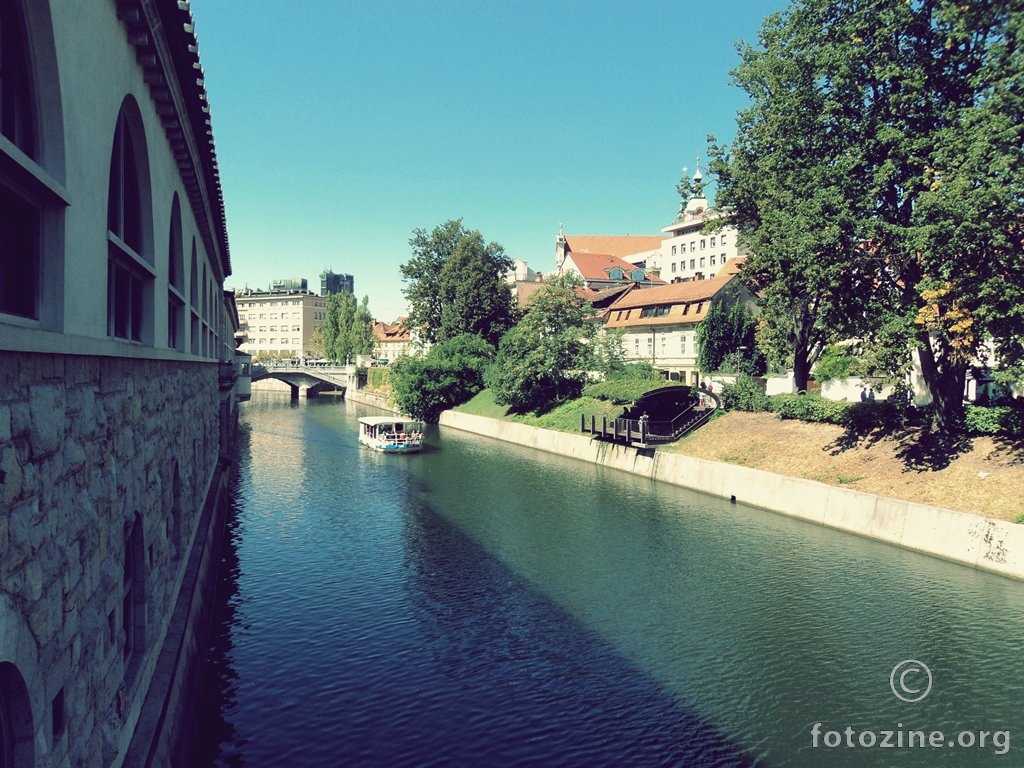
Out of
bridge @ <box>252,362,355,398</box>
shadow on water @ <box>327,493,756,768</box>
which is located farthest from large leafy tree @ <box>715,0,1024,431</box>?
bridge @ <box>252,362,355,398</box>

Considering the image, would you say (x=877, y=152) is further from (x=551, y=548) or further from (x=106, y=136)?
(x=106, y=136)

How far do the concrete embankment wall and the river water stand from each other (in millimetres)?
796

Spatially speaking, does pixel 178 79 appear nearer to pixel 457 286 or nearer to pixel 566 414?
pixel 566 414

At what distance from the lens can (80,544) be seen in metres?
6.68

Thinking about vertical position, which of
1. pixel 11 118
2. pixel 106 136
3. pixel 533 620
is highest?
pixel 106 136

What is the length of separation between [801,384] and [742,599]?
23988 mm

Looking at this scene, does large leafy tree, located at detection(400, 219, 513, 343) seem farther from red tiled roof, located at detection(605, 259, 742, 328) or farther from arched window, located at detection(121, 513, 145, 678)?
arched window, located at detection(121, 513, 145, 678)

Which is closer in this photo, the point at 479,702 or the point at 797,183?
the point at 479,702

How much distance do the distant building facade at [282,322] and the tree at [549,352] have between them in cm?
12634

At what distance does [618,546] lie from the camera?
91.8 ft

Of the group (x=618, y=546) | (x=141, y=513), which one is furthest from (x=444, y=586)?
(x=141, y=513)

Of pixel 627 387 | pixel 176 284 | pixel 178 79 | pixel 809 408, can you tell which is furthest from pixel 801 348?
pixel 178 79

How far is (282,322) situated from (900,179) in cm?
17239

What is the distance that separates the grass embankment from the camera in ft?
86.3
